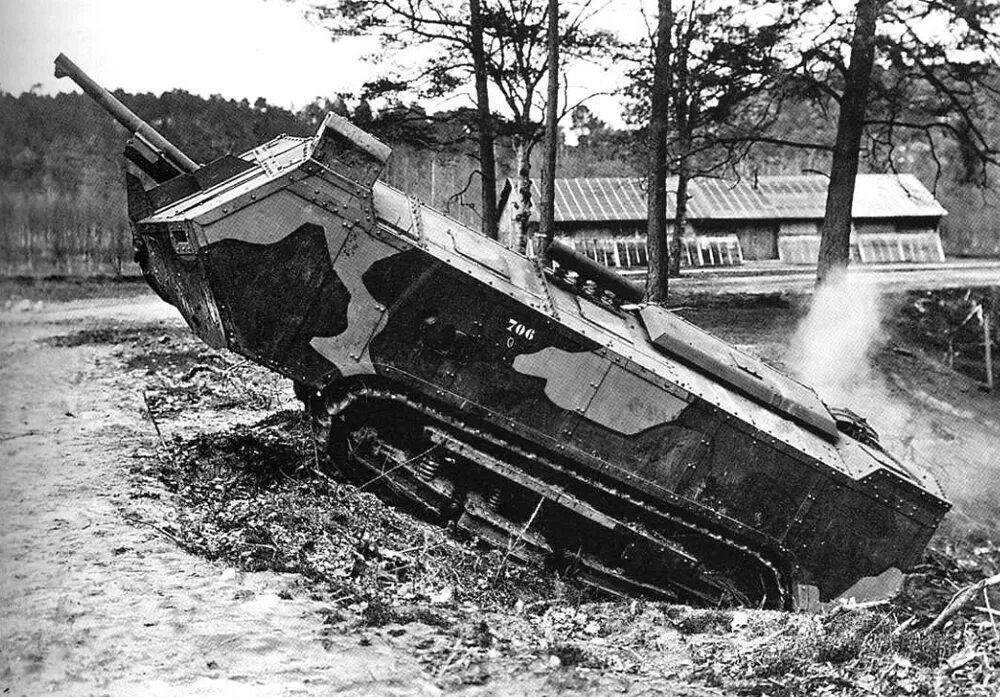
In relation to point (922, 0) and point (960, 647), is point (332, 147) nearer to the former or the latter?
point (960, 647)

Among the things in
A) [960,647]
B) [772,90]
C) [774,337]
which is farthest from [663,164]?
[960,647]

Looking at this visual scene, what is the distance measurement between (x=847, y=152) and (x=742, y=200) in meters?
15.8

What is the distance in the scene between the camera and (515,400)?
675 centimetres

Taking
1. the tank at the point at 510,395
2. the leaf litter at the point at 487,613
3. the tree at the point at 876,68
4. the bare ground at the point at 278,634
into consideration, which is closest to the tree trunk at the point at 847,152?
the tree at the point at 876,68

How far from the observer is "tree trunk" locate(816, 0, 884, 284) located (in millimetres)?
12461

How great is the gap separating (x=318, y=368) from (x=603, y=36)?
1130 centimetres

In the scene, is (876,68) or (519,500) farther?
(876,68)

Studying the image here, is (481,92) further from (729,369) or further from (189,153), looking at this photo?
(729,369)

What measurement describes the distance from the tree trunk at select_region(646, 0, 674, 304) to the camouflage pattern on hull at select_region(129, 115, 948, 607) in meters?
5.81

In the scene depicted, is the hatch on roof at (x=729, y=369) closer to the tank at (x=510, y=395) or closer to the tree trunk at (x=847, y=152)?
the tank at (x=510, y=395)

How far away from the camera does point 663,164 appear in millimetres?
13500

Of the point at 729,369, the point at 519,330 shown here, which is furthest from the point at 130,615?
the point at 729,369

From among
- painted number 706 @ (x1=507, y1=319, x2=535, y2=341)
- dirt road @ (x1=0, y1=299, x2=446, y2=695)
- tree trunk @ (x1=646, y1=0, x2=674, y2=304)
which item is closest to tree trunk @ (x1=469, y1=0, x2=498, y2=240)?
tree trunk @ (x1=646, y1=0, x2=674, y2=304)

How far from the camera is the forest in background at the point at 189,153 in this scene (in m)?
3.17
